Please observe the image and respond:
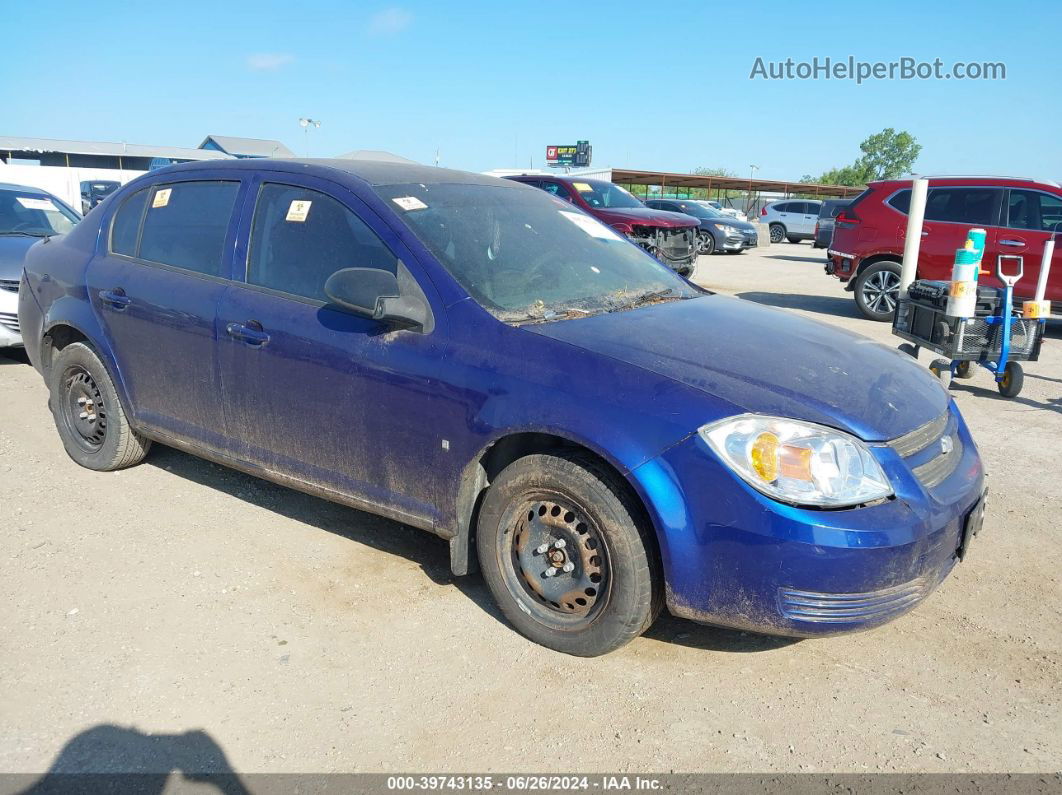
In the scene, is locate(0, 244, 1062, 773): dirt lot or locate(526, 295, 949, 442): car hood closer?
locate(0, 244, 1062, 773): dirt lot

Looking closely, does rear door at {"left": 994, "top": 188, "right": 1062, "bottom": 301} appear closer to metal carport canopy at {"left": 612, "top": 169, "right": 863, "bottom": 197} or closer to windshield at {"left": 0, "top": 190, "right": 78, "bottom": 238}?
windshield at {"left": 0, "top": 190, "right": 78, "bottom": 238}

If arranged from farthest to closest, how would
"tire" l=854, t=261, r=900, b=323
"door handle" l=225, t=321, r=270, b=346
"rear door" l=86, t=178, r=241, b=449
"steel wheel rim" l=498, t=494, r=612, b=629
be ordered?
"tire" l=854, t=261, r=900, b=323, "rear door" l=86, t=178, r=241, b=449, "door handle" l=225, t=321, r=270, b=346, "steel wheel rim" l=498, t=494, r=612, b=629

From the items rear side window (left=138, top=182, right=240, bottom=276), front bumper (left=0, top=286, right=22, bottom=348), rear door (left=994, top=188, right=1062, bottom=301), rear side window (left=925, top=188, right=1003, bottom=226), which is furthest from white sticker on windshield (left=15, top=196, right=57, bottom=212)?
rear door (left=994, top=188, right=1062, bottom=301)

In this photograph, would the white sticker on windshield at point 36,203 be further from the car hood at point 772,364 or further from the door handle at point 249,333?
the car hood at point 772,364

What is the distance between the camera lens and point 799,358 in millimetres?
3189

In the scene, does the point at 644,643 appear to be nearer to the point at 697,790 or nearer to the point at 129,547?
the point at 697,790

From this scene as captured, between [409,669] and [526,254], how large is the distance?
1772 millimetres

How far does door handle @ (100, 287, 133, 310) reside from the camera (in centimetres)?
425

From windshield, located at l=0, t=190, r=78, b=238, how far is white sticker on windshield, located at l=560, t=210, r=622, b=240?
6.27 m

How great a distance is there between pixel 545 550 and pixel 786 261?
2054 centimetres

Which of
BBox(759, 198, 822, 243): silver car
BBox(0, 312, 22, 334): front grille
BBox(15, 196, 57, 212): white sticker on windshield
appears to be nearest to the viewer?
BBox(0, 312, 22, 334): front grille

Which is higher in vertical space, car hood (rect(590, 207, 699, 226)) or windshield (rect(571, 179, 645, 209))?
windshield (rect(571, 179, 645, 209))

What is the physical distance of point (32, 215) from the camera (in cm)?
845

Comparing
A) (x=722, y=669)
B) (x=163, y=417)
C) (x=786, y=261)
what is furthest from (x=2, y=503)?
(x=786, y=261)
